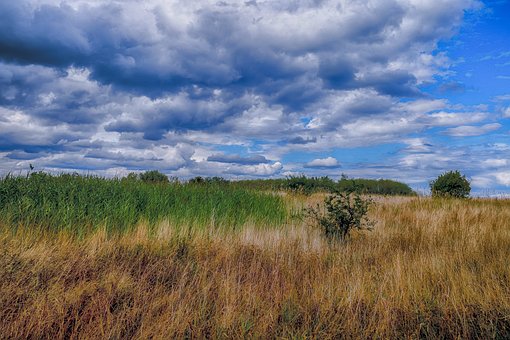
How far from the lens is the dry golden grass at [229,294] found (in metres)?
4.00

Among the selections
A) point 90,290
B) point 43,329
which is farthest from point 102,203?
point 43,329

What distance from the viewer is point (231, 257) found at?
20.8ft

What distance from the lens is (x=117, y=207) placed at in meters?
9.27

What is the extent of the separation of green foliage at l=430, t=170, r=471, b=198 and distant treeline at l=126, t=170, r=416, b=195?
8.17 feet

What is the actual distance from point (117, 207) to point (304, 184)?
2205 centimetres

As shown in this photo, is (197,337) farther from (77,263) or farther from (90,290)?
(77,263)

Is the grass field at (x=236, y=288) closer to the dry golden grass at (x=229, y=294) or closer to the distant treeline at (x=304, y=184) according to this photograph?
the dry golden grass at (x=229, y=294)

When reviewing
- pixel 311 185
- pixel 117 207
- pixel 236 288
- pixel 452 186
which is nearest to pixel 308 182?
pixel 311 185

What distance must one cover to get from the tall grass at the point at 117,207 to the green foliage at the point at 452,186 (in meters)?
14.5

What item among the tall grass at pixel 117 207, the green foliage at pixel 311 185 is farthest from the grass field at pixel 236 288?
the green foliage at pixel 311 185

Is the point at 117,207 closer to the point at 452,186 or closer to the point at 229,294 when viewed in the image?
the point at 229,294

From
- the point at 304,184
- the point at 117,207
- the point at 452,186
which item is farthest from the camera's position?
the point at 304,184

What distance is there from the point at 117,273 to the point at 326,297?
103 inches

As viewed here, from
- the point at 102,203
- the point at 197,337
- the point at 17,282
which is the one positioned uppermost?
the point at 102,203
